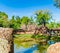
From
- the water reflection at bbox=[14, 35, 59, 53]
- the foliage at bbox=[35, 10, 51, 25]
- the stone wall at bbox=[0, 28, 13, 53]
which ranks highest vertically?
the foliage at bbox=[35, 10, 51, 25]

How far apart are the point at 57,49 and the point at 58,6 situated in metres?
27.5

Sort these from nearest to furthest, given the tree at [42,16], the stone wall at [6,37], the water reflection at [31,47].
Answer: the stone wall at [6,37] < the water reflection at [31,47] < the tree at [42,16]

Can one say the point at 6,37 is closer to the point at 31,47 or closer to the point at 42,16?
the point at 31,47

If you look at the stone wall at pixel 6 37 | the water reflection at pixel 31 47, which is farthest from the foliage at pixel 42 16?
the stone wall at pixel 6 37

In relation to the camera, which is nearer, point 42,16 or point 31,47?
point 31,47

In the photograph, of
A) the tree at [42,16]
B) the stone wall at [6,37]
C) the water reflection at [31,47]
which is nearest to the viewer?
the stone wall at [6,37]

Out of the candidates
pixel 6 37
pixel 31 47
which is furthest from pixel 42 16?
pixel 6 37

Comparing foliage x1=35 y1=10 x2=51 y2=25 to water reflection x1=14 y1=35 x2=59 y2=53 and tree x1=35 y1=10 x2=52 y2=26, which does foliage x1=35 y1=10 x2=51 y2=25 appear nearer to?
tree x1=35 y1=10 x2=52 y2=26

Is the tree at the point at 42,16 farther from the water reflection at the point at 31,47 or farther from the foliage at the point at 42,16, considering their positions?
the water reflection at the point at 31,47

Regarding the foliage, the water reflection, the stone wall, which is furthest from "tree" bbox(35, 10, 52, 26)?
the stone wall

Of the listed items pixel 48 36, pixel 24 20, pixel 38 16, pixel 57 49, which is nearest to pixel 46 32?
pixel 48 36

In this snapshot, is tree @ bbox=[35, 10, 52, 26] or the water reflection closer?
the water reflection

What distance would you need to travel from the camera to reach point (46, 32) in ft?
83.0

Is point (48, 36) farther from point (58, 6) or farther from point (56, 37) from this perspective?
point (58, 6)
